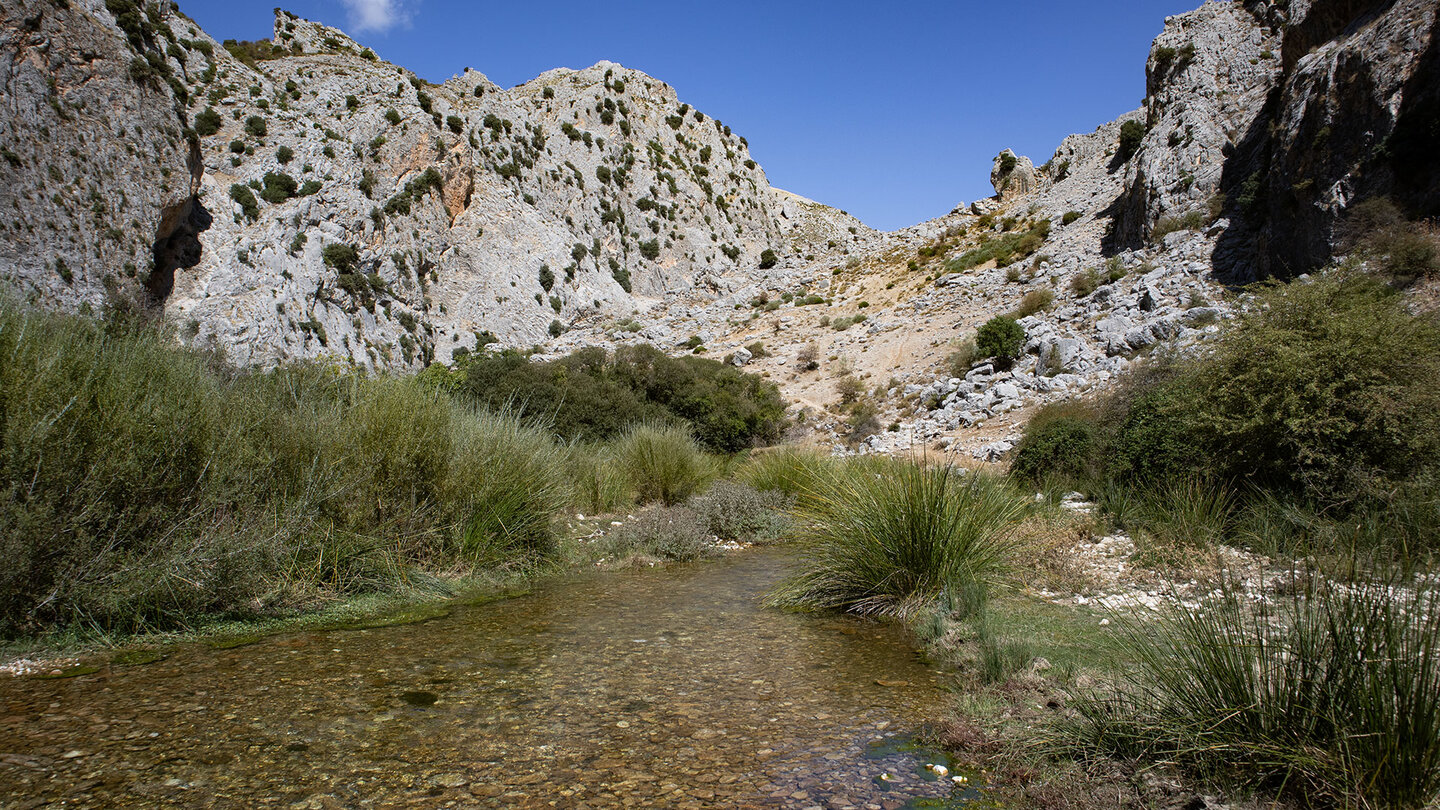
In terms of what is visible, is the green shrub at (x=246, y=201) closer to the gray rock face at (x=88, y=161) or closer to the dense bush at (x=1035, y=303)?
the gray rock face at (x=88, y=161)

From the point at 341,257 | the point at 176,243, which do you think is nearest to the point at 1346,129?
the point at 341,257

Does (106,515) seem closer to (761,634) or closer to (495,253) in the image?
(761,634)

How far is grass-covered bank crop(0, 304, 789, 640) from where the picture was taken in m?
4.45

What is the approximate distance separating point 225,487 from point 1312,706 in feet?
22.6

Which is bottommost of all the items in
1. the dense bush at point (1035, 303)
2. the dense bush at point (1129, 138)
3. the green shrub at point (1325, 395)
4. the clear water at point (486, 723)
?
the clear water at point (486, 723)

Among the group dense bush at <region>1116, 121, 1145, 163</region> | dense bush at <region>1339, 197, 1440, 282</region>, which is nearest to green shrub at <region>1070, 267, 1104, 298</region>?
dense bush at <region>1339, 197, 1440, 282</region>

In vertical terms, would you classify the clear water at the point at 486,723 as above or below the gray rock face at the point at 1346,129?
below

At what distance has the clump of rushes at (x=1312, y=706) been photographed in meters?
2.16

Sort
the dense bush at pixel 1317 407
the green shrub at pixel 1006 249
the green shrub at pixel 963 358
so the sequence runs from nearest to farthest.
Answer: the dense bush at pixel 1317 407 → the green shrub at pixel 963 358 → the green shrub at pixel 1006 249

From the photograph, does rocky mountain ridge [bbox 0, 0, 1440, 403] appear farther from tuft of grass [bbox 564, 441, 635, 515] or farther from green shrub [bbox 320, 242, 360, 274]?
tuft of grass [bbox 564, 441, 635, 515]

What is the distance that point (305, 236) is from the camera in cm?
3059

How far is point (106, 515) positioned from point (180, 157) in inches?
1257

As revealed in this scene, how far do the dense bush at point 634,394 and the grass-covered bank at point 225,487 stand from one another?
7896 mm

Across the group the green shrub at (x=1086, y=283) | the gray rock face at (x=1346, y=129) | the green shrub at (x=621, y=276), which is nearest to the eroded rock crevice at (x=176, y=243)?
the green shrub at (x=621, y=276)
